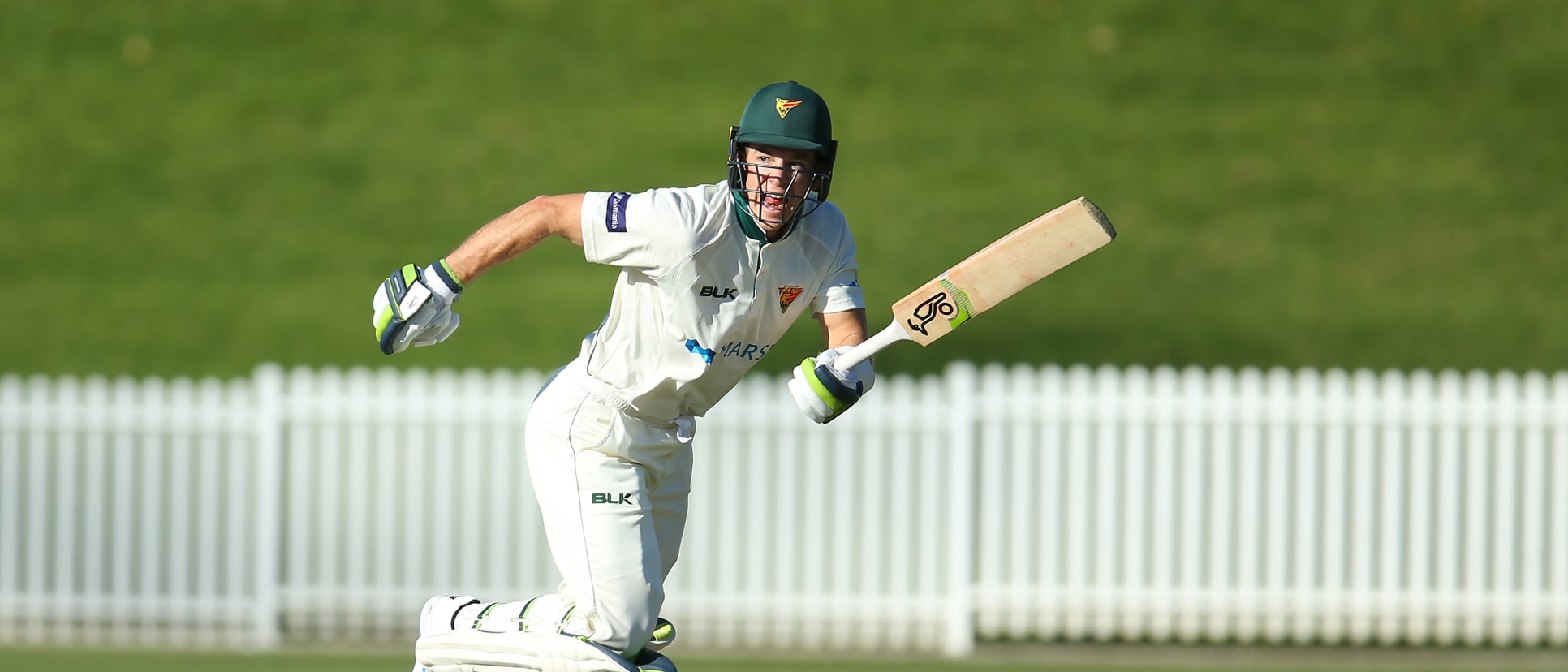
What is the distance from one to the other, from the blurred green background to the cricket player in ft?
19.2

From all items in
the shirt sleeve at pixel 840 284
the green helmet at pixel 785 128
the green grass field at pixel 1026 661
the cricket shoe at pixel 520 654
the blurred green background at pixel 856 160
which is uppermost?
A: the blurred green background at pixel 856 160

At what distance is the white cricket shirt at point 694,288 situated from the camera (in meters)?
3.61

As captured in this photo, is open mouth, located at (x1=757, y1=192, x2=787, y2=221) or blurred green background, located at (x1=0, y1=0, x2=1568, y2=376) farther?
blurred green background, located at (x1=0, y1=0, x2=1568, y2=376)

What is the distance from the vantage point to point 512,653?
3711 millimetres

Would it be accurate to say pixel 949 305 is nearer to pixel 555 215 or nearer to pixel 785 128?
pixel 785 128

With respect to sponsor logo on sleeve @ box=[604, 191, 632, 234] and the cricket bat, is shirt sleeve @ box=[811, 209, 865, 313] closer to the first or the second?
the cricket bat

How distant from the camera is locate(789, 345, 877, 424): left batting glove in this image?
139 inches

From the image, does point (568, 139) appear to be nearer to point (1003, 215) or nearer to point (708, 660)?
point (1003, 215)

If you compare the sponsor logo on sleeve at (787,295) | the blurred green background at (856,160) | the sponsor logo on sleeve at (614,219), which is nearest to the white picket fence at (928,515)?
the blurred green background at (856,160)

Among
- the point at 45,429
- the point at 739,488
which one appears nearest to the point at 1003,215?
the point at 739,488

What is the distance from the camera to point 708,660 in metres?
7.00

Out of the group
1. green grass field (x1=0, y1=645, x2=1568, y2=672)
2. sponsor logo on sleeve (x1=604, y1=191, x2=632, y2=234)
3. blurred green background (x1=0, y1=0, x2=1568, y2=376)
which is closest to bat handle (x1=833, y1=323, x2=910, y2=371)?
sponsor logo on sleeve (x1=604, y1=191, x2=632, y2=234)

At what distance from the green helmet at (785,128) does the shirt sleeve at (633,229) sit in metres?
0.18

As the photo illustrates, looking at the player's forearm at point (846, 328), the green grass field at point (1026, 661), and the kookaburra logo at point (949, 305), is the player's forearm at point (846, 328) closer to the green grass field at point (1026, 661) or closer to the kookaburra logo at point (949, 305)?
the kookaburra logo at point (949, 305)
